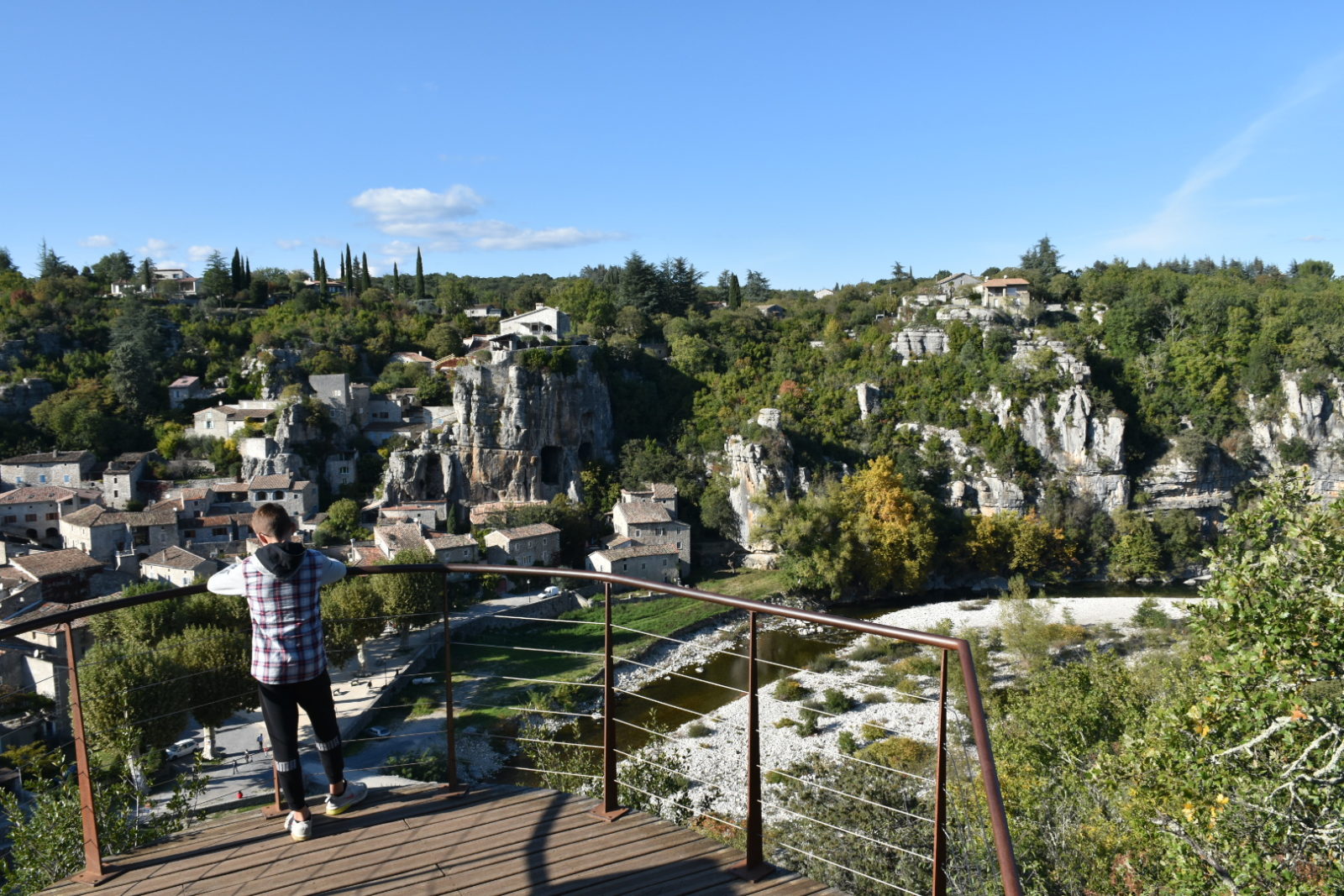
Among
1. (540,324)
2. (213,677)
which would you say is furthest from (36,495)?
→ (540,324)

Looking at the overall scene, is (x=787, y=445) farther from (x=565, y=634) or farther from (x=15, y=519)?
(x=15, y=519)

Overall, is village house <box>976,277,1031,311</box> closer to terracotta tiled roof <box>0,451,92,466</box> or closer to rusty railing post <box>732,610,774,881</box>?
terracotta tiled roof <box>0,451,92,466</box>

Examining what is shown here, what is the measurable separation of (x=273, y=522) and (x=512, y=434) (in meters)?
27.5

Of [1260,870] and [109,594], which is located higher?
[1260,870]

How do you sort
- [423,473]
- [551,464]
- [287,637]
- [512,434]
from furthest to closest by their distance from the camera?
[551,464] → [512,434] → [423,473] → [287,637]

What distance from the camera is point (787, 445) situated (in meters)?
30.3

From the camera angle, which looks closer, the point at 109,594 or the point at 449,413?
the point at 109,594

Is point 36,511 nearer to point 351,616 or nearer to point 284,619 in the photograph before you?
point 351,616

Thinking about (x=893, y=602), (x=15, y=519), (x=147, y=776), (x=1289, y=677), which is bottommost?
(x=893, y=602)

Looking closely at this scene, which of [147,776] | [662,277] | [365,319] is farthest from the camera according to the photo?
[662,277]

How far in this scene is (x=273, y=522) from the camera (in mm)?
2789

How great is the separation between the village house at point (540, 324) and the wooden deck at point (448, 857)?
32.0 meters

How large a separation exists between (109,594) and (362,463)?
10.2 metres

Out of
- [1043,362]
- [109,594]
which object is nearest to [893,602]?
[1043,362]
